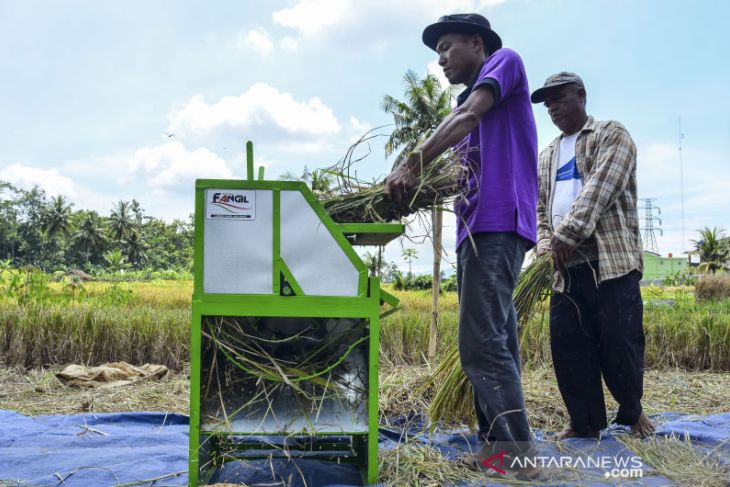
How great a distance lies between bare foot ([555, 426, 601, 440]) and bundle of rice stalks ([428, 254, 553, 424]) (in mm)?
526

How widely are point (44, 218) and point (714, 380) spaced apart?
74370 mm

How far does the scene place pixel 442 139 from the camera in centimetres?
226

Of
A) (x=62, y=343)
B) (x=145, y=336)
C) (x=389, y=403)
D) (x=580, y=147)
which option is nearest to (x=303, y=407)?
(x=389, y=403)

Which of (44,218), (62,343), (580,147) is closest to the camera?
(580,147)

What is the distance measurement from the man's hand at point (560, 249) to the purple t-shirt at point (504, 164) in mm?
606

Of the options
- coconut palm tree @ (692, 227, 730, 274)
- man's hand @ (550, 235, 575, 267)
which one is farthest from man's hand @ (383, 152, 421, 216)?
coconut palm tree @ (692, 227, 730, 274)

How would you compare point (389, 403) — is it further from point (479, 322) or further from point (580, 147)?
point (580, 147)

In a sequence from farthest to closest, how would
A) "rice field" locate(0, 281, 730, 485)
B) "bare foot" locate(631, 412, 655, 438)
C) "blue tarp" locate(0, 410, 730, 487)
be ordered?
"rice field" locate(0, 281, 730, 485) < "bare foot" locate(631, 412, 655, 438) < "blue tarp" locate(0, 410, 730, 487)

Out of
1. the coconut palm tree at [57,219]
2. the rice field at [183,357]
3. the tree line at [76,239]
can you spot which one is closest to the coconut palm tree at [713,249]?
the rice field at [183,357]

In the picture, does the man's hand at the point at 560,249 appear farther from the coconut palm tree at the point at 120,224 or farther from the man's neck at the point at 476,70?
the coconut palm tree at the point at 120,224

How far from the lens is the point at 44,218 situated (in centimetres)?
6806

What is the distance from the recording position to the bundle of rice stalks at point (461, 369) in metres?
3.06

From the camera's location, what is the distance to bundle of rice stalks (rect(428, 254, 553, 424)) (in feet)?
10.1

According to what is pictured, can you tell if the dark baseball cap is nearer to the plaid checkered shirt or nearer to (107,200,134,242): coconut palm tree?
the plaid checkered shirt
